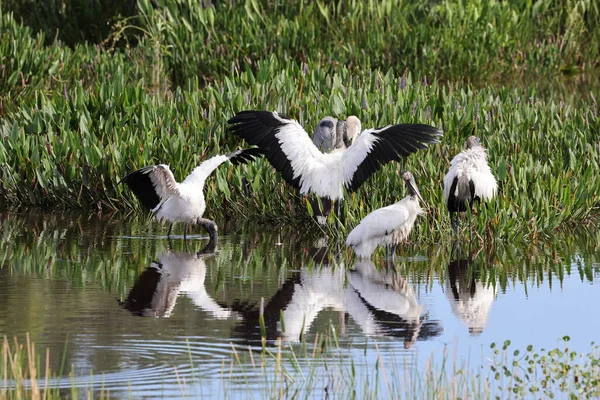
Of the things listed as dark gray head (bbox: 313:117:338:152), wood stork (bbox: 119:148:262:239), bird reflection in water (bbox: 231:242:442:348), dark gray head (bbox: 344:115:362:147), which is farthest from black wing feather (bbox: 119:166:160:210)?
dark gray head (bbox: 313:117:338:152)

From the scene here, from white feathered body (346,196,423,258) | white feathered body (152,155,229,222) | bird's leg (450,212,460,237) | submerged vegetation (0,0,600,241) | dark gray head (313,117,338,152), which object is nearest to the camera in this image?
white feathered body (346,196,423,258)

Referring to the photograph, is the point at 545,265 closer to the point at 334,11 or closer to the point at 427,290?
the point at 427,290

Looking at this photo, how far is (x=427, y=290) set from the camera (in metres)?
8.93

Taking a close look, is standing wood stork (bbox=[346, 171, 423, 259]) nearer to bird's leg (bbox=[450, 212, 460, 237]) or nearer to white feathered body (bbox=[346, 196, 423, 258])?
white feathered body (bbox=[346, 196, 423, 258])

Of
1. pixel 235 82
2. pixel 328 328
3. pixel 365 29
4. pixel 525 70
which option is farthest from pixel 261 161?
pixel 525 70

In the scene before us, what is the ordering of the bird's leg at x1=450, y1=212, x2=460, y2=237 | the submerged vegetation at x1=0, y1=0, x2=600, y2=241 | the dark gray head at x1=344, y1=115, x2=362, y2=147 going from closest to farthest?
the bird's leg at x1=450, y1=212, x2=460, y2=237 < the submerged vegetation at x1=0, y1=0, x2=600, y2=241 < the dark gray head at x1=344, y1=115, x2=362, y2=147

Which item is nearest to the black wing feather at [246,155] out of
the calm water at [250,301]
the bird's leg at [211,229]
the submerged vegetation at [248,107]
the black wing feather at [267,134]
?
the black wing feather at [267,134]

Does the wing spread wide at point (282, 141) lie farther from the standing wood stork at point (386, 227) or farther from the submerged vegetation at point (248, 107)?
the standing wood stork at point (386, 227)

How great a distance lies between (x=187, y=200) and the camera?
35.2ft

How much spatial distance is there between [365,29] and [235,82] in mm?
7056

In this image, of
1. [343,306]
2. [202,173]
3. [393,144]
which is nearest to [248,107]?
[202,173]

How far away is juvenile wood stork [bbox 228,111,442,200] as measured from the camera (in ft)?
35.1

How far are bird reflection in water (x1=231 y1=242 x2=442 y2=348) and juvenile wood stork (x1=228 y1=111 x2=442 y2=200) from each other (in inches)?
45.3

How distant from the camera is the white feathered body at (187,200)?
1073 cm
